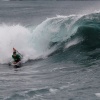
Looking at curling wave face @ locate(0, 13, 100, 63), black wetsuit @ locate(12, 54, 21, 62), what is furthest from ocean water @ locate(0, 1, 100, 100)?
black wetsuit @ locate(12, 54, 21, 62)

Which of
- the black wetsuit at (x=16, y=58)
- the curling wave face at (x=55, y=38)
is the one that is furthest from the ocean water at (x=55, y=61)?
the black wetsuit at (x=16, y=58)

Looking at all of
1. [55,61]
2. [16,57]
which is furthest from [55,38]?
[55,61]

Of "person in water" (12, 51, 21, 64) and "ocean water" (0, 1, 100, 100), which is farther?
"person in water" (12, 51, 21, 64)

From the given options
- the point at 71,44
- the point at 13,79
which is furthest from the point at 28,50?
the point at 13,79

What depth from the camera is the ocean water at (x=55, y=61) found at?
74.2 ft

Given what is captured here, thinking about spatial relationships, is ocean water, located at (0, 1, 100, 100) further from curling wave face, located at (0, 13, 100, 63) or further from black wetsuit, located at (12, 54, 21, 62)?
black wetsuit, located at (12, 54, 21, 62)

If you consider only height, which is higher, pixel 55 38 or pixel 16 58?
pixel 55 38

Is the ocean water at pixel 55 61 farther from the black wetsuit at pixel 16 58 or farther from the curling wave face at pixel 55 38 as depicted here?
the black wetsuit at pixel 16 58

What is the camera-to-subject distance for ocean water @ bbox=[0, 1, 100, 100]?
22625 mm

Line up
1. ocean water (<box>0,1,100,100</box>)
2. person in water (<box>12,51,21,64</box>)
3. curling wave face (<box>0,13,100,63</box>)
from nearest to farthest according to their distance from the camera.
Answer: ocean water (<box>0,1,100,100</box>), person in water (<box>12,51,21,64</box>), curling wave face (<box>0,13,100,63</box>)

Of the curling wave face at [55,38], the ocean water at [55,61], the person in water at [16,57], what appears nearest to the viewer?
the ocean water at [55,61]

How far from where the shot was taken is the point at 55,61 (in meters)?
31.7

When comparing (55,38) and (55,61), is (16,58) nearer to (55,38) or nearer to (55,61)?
(55,61)

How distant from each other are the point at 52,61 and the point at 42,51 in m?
4.77
